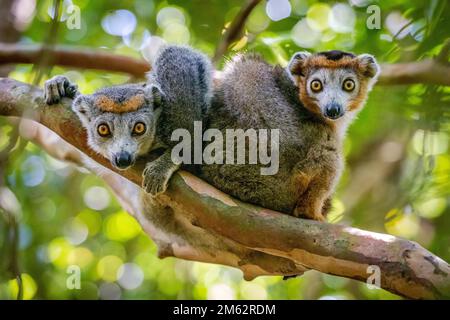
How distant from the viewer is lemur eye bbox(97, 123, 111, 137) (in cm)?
533

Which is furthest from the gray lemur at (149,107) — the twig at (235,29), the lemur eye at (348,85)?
the twig at (235,29)

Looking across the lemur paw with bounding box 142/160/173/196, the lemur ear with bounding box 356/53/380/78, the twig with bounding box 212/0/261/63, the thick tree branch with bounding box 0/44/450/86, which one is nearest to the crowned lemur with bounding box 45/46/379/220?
the lemur paw with bounding box 142/160/173/196

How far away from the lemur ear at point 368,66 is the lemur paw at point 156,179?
255 cm

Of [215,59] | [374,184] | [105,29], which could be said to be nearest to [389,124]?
[374,184]

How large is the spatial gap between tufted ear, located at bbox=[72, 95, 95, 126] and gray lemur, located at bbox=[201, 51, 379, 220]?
1.14 metres

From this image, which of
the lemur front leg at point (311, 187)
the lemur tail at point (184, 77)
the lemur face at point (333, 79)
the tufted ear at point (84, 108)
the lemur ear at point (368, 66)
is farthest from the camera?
the lemur ear at point (368, 66)

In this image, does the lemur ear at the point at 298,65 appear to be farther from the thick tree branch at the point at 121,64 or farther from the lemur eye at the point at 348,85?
the thick tree branch at the point at 121,64

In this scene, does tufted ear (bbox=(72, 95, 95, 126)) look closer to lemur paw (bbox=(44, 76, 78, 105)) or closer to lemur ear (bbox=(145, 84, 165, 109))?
lemur paw (bbox=(44, 76, 78, 105))

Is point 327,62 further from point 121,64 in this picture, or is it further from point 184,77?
point 121,64

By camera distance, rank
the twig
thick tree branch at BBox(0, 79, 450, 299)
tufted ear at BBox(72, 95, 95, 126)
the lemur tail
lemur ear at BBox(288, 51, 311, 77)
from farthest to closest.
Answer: the twig
lemur ear at BBox(288, 51, 311, 77)
tufted ear at BBox(72, 95, 95, 126)
the lemur tail
thick tree branch at BBox(0, 79, 450, 299)

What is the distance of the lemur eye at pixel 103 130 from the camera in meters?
5.33

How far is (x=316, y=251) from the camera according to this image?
4.50 metres

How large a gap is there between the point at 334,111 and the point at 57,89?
2.68 metres
